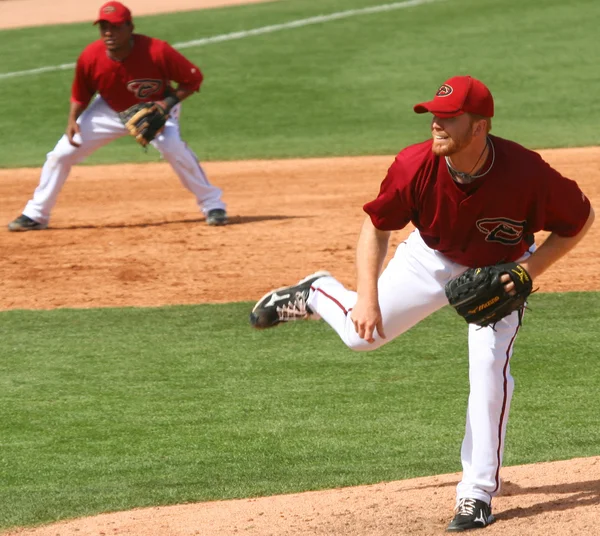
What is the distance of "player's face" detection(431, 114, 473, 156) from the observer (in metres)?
4.21

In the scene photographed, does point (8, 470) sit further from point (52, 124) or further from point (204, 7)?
point (204, 7)

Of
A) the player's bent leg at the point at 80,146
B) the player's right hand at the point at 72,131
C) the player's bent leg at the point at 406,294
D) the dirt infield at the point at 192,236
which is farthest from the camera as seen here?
the player's bent leg at the point at 80,146

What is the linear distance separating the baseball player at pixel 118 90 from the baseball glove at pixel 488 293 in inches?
235

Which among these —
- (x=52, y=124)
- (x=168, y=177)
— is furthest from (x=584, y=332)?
(x=52, y=124)

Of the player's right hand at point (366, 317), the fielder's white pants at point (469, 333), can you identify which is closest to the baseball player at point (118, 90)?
the fielder's white pants at point (469, 333)

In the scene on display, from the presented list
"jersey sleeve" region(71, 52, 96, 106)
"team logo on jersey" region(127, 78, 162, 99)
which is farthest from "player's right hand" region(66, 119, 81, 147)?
"team logo on jersey" region(127, 78, 162, 99)

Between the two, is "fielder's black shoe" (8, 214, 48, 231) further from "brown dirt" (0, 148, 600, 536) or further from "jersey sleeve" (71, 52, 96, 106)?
"jersey sleeve" (71, 52, 96, 106)

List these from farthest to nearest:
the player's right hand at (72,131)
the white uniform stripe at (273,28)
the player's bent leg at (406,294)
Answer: the white uniform stripe at (273,28)
the player's right hand at (72,131)
the player's bent leg at (406,294)

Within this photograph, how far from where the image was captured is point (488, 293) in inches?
167

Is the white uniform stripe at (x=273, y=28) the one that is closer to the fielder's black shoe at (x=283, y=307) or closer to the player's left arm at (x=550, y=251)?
the fielder's black shoe at (x=283, y=307)

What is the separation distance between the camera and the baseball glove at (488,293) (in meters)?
4.25

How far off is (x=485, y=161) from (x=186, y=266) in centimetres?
518

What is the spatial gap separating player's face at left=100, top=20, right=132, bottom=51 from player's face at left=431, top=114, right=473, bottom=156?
5.89 metres

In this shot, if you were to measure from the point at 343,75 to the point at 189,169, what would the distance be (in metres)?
7.69
